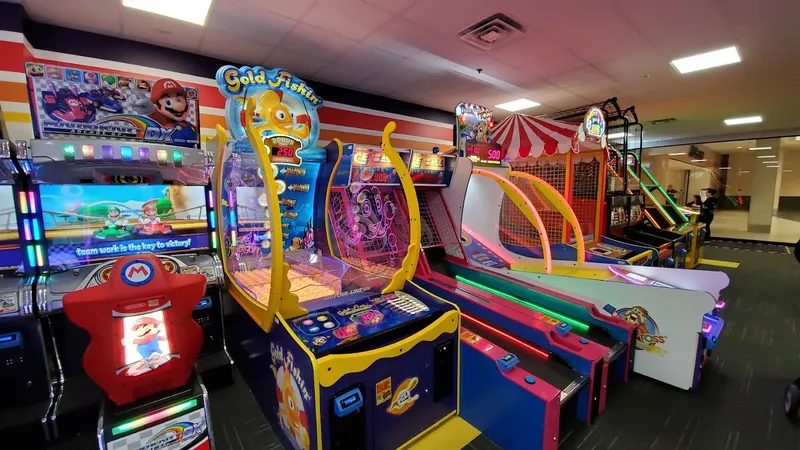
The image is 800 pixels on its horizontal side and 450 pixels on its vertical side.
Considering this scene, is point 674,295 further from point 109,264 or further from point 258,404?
point 109,264

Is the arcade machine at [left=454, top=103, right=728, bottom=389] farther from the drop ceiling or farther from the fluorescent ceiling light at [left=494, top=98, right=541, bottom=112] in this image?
the fluorescent ceiling light at [left=494, top=98, right=541, bottom=112]

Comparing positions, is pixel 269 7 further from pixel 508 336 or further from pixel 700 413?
pixel 700 413

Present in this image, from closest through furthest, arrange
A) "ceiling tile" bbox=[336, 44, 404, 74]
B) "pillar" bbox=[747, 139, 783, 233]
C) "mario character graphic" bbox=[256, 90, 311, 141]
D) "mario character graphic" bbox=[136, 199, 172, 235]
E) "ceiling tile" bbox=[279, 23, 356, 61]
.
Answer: "mario character graphic" bbox=[136, 199, 172, 235]
"mario character graphic" bbox=[256, 90, 311, 141]
"ceiling tile" bbox=[279, 23, 356, 61]
"ceiling tile" bbox=[336, 44, 404, 74]
"pillar" bbox=[747, 139, 783, 233]

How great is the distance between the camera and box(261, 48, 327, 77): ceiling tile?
392 centimetres

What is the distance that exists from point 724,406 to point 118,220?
4529mm

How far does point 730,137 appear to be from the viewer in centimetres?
897

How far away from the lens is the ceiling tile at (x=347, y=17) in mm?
2842

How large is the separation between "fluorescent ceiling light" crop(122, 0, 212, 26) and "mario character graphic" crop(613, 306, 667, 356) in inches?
179

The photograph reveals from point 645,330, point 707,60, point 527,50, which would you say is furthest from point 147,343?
point 707,60

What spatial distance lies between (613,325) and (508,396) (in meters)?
1.37

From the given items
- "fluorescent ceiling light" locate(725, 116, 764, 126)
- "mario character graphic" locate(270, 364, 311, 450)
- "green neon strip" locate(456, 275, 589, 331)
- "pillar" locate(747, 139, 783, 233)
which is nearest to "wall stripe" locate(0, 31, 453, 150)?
"mario character graphic" locate(270, 364, 311, 450)

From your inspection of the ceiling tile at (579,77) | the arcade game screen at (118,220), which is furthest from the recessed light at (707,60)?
the arcade game screen at (118,220)

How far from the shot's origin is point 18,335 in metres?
1.91

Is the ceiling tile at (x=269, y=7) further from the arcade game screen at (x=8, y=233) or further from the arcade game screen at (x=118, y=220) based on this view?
the arcade game screen at (x=8, y=233)
